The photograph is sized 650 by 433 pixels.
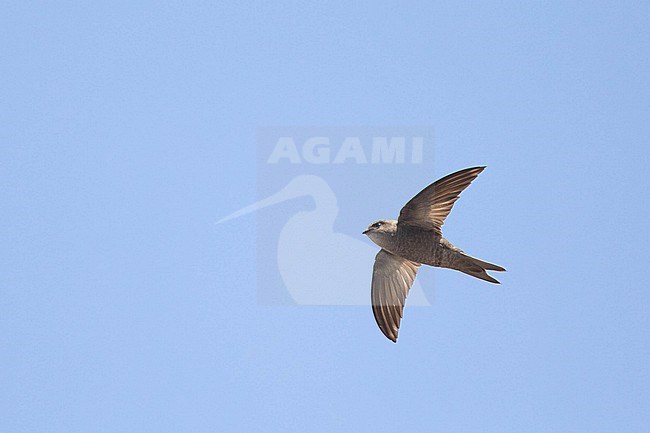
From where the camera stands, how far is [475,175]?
11820mm

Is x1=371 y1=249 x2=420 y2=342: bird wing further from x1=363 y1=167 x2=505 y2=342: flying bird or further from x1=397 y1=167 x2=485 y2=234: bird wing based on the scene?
x1=397 y1=167 x2=485 y2=234: bird wing

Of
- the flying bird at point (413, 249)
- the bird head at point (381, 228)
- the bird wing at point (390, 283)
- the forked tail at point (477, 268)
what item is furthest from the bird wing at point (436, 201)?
the bird wing at point (390, 283)

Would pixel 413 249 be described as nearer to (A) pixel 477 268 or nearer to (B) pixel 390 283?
(A) pixel 477 268

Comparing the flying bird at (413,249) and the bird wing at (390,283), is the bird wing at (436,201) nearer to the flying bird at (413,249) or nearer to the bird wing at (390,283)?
the flying bird at (413,249)

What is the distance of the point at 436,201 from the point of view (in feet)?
40.0

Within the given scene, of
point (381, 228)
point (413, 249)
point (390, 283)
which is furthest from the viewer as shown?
point (390, 283)

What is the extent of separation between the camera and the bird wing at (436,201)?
11938 millimetres

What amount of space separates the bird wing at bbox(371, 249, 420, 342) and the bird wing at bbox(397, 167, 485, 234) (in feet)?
3.65

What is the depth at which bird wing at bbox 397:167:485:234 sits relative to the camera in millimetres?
11938

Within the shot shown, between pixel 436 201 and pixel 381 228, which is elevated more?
pixel 436 201

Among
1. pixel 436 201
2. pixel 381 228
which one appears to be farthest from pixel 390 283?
pixel 436 201

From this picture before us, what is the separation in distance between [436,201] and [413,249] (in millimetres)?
775

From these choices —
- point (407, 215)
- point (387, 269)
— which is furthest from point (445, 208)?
point (387, 269)

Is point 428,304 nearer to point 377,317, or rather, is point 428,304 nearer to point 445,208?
point 377,317
